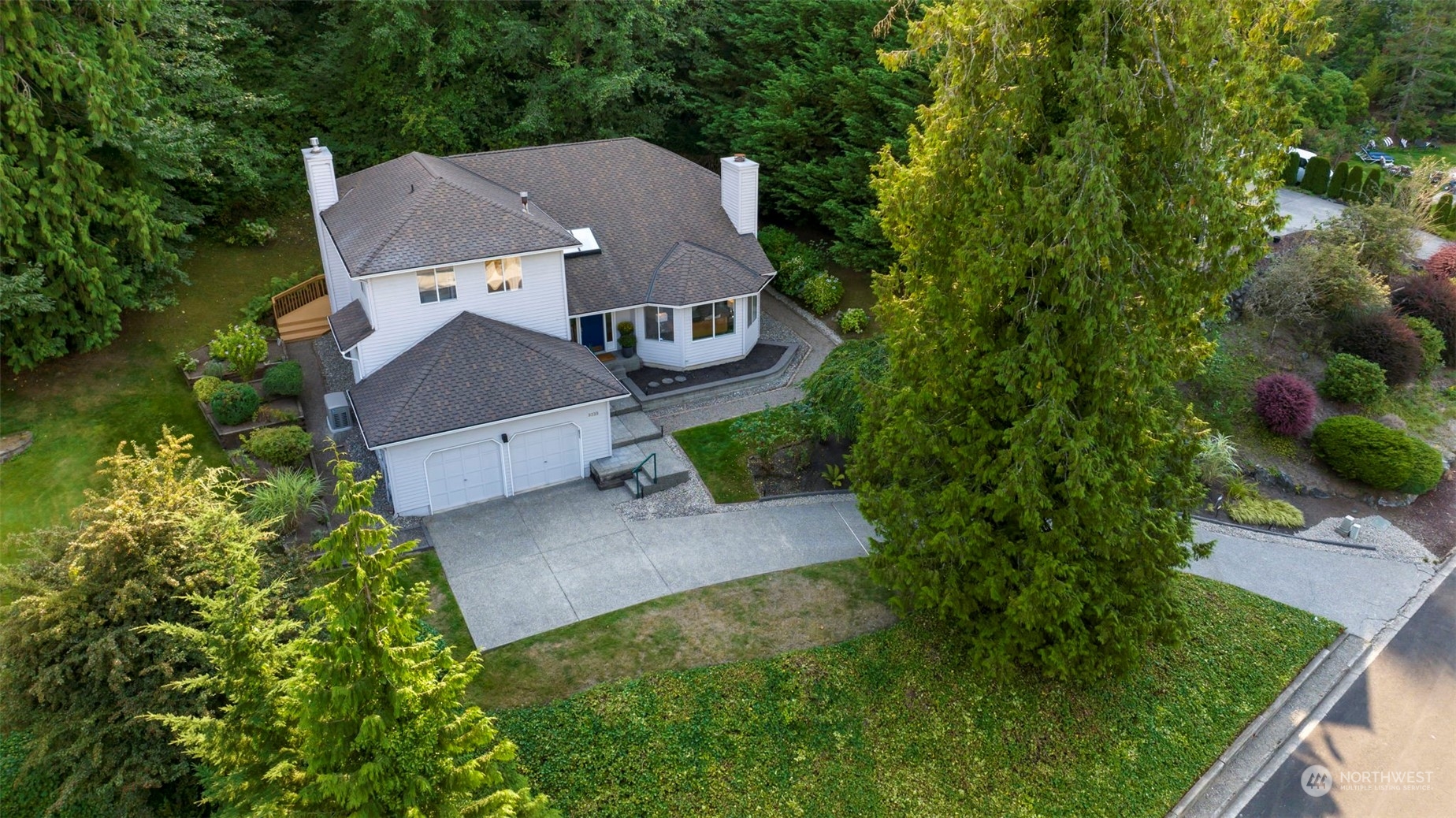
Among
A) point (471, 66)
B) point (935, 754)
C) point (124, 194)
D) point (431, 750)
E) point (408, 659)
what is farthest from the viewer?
point (471, 66)

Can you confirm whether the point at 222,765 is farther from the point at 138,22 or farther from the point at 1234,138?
the point at 138,22

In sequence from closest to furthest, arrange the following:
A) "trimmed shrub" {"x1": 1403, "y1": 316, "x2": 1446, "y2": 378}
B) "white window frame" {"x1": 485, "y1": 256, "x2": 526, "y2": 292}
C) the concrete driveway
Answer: the concrete driveway → "white window frame" {"x1": 485, "y1": 256, "x2": 526, "y2": 292} → "trimmed shrub" {"x1": 1403, "y1": 316, "x2": 1446, "y2": 378}

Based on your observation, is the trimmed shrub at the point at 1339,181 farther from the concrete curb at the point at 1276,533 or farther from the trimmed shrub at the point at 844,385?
the trimmed shrub at the point at 844,385

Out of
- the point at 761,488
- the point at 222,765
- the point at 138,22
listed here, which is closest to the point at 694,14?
the point at 138,22

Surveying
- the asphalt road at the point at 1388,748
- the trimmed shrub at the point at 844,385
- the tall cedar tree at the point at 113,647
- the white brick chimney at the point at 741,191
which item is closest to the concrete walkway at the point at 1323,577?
the asphalt road at the point at 1388,748

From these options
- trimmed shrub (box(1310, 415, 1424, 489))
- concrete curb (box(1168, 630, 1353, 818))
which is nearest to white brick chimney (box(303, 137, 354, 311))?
concrete curb (box(1168, 630, 1353, 818))

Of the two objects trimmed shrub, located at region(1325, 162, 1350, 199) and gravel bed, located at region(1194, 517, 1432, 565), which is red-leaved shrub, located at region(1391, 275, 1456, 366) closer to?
gravel bed, located at region(1194, 517, 1432, 565)

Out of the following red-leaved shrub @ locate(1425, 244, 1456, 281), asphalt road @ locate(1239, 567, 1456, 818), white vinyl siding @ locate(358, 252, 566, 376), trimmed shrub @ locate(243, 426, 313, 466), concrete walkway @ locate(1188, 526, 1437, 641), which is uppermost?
white vinyl siding @ locate(358, 252, 566, 376)
